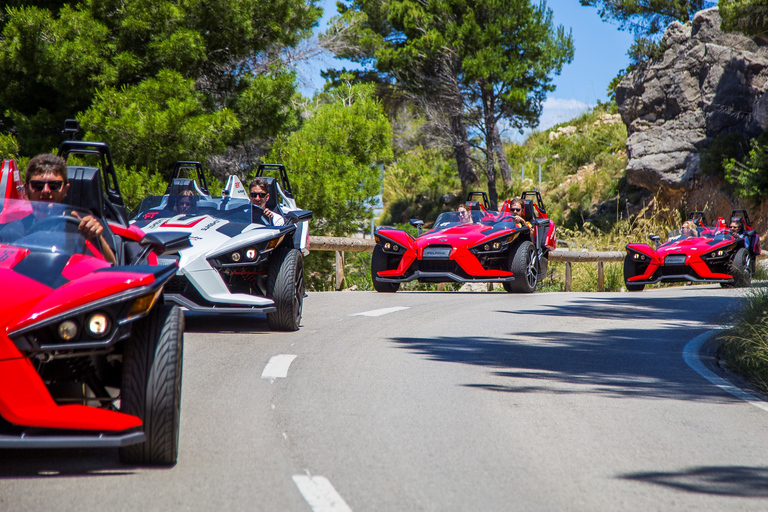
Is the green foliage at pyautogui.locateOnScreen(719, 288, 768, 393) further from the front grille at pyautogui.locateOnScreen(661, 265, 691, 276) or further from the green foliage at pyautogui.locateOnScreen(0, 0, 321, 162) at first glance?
the green foliage at pyautogui.locateOnScreen(0, 0, 321, 162)

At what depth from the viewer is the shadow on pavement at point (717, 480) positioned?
3.75 meters

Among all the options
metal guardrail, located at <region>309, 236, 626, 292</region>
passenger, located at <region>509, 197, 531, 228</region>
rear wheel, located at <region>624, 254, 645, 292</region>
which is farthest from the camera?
rear wheel, located at <region>624, 254, 645, 292</region>

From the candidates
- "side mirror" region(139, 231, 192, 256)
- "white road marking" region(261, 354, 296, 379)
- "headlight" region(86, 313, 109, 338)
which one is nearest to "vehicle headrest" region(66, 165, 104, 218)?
"side mirror" region(139, 231, 192, 256)

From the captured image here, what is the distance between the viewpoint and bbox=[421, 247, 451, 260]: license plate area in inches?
550

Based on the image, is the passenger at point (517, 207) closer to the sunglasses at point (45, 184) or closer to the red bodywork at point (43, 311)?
the sunglasses at point (45, 184)

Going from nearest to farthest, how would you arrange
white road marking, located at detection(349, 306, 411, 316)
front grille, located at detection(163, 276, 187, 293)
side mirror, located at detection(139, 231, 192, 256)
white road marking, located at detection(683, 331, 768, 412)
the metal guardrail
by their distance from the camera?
1. side mirror, located at detection(139, 231, 192, 256)
2. white road marking, located at detection(683, 331, 768, 412)
3. front grille, located at detection(163, 276, 187, 293)
4. white road marking, located at detection(349, 306, 411, 316)
5. the metal guardrail

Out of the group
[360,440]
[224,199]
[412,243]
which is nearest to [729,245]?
[412,243]

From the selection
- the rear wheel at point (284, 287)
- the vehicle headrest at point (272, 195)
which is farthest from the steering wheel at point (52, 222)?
the vehicle headrest at point (272, 195)

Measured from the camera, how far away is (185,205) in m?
9.48

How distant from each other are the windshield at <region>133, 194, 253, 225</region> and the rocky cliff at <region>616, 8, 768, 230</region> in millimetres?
22611

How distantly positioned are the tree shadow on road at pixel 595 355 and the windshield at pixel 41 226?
3.05m

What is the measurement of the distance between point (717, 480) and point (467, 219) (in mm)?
11702

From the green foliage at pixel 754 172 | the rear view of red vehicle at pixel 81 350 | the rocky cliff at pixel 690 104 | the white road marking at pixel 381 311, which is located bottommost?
the white road marking at pixel 381 311

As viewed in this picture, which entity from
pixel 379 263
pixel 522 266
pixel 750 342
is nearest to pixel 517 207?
pixel 522 266
